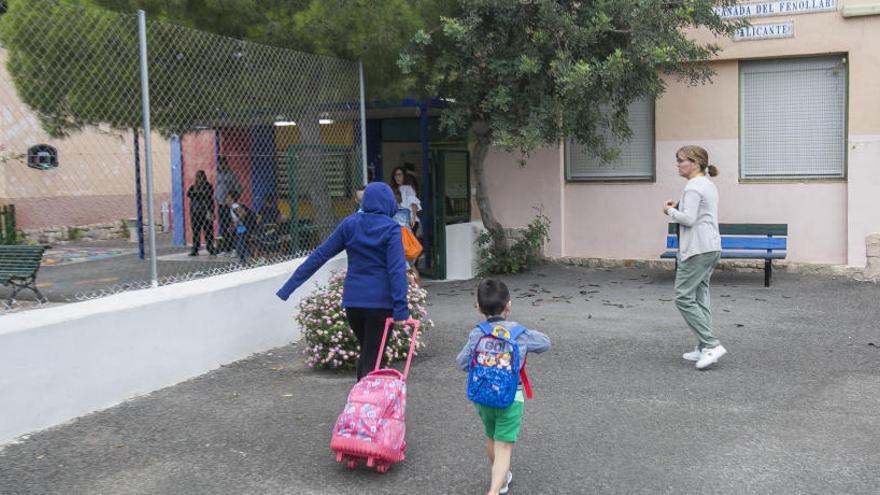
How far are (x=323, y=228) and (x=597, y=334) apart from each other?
307 cm

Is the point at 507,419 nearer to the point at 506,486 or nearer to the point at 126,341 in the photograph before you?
the point at 506,486

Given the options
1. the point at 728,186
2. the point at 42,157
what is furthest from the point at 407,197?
the point at 42,157

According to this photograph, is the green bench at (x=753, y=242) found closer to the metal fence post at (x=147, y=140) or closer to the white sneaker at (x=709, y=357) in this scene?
the white sneaker at (x=709, y=357)

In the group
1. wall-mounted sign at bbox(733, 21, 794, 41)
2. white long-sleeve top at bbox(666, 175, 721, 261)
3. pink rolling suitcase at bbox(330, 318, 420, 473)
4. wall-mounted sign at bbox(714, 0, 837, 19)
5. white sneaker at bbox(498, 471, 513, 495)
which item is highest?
wall-mounted sign at bbox(714, 0, 837, 19)

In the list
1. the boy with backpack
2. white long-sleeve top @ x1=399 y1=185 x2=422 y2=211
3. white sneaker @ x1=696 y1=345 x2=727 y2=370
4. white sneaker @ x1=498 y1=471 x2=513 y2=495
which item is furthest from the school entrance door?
the boy with backpack

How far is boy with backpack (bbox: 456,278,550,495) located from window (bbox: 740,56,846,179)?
9.26 metres

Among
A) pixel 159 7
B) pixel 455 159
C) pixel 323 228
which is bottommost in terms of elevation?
pixel 323 228

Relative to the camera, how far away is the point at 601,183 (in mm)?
13453

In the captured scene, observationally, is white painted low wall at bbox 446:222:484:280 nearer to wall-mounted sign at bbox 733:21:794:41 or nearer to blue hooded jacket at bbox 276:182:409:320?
wall-mounted sign at bbox 733:21:794:41

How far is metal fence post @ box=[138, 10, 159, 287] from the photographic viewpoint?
6.50m

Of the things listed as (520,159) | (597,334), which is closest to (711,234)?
(597,334)

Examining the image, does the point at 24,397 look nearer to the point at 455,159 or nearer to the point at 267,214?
the point at 267,214

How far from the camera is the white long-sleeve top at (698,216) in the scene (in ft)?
21.9

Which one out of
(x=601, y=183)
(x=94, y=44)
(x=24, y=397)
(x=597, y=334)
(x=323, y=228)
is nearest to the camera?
(x=24, y=397)
